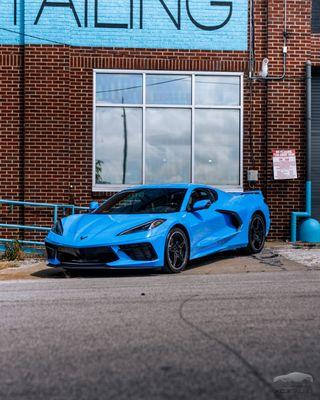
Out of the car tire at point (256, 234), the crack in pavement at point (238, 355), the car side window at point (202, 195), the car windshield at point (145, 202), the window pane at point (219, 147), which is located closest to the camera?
the crack in pavement at point (238, 355)

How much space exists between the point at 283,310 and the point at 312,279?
216 centimetres

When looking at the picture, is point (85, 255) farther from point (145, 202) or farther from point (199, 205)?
point (199, 205)

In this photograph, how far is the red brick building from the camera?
40.9 feet

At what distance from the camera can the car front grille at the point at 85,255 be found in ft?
25.1

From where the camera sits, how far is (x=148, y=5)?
12.7m

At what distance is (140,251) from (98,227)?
0.74m

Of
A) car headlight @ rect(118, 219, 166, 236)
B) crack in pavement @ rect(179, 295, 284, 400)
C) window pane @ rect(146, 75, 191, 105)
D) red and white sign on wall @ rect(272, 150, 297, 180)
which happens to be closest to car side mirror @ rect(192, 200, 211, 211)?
car headlight @ rect(118, 219, 166, 236)

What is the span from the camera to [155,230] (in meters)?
7.77

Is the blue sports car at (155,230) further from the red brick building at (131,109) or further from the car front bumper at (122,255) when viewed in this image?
the red brick building at (131,109)

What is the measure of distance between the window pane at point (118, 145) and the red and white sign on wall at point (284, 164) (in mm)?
2991

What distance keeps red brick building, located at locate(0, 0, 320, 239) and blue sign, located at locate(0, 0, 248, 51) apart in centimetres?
14

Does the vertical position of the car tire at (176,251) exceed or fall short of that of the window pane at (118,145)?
it falls short

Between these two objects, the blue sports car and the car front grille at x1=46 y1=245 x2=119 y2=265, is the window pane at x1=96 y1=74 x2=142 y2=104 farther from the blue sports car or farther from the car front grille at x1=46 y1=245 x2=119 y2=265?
the car front grille at x1=46 y1=245 x2=119 y2=265

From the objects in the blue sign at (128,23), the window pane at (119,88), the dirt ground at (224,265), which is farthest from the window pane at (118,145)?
the dirt ground at (224,265)
